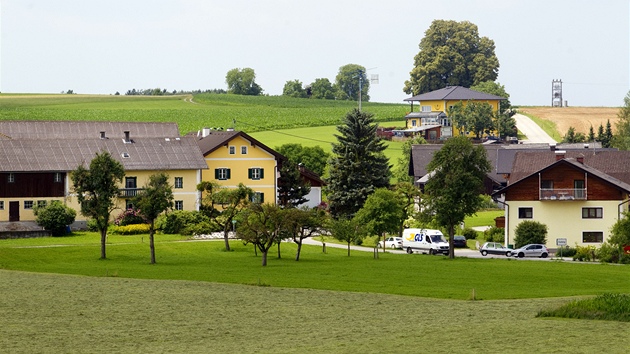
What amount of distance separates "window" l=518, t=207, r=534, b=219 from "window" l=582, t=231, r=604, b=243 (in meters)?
3.96

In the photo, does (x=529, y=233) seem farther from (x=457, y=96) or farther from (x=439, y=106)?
(x=439, y=106)

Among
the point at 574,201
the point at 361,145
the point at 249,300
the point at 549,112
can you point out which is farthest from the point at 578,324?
the point at 549,112

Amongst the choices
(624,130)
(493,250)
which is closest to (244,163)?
(493,250)

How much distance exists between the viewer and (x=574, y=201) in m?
80.9

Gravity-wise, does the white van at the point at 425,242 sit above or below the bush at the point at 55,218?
below

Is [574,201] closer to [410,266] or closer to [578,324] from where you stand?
[410,266]

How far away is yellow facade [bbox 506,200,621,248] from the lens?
264ft

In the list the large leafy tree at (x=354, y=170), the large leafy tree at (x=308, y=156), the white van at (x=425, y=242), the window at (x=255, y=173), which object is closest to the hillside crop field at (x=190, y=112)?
the large leafy tree at (x=308, y=156)

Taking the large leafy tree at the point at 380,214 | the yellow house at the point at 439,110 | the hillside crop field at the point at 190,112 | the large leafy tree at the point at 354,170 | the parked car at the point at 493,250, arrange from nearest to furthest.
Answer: the large leafy tree at the point at 380,214
the parked car at the point at 493,250
the large leafy tree at the point at 354,170
the yellow house at the point at 439,110
the hillside crop field at the point at 190,112

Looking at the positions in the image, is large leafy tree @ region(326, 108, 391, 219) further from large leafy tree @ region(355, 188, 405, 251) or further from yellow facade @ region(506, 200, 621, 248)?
large leafy tree @ region(355, 188, 405, 251)

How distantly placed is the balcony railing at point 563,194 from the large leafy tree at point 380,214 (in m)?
12.2

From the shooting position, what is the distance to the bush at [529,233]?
263 ft

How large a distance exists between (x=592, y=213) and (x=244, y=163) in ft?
106

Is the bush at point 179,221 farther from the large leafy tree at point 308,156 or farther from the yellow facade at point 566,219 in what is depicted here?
the large leafy tree at point 308,156
